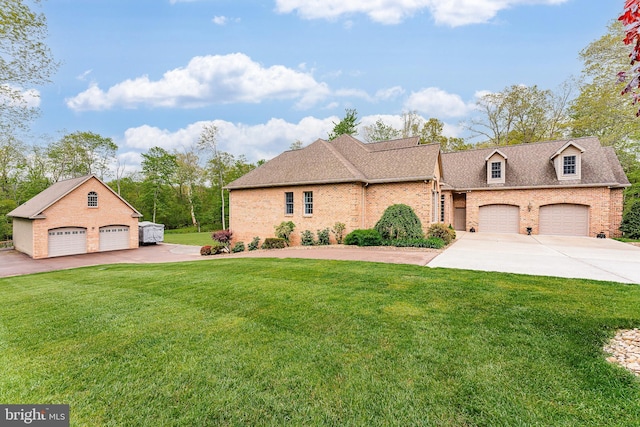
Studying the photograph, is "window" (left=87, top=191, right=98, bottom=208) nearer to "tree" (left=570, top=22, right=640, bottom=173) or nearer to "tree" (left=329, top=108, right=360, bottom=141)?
"tree" (left=329, top=108, right=360, bottom=141)

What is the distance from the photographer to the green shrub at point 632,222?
16.3m

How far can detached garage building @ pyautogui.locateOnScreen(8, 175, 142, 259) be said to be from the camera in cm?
1841

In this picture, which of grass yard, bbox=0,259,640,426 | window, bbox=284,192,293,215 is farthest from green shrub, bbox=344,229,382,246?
grass yard, bbox=0,259,640,426

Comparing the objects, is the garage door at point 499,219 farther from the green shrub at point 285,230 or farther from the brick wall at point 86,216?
the brick wall at point 86,216

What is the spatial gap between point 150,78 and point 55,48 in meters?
8.05

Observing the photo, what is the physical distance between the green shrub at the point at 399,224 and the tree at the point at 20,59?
55.0ft

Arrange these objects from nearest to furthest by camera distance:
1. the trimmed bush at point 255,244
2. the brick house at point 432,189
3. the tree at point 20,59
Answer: the tree at point 20,59 → the brick house at point 432,189 → the trimmed bush at point 255,244

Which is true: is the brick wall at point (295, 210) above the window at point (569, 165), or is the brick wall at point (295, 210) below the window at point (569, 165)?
below

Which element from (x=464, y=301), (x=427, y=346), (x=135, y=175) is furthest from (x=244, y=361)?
(x=135, y=175)

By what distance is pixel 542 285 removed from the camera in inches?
246

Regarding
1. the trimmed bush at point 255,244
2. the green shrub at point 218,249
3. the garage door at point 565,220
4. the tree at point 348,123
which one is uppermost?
the tree at point 348,123

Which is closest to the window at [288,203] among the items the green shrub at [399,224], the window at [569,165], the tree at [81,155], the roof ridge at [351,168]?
the roof ridge at [351,168]

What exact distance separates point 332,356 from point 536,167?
73.7 ft

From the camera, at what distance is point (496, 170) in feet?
65.9
